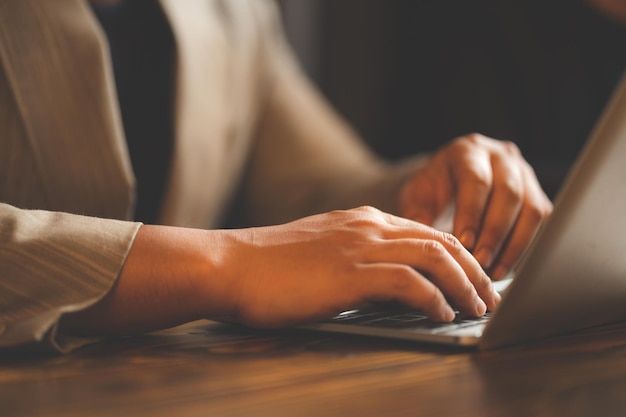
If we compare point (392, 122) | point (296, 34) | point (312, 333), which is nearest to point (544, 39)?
point (392, 122)

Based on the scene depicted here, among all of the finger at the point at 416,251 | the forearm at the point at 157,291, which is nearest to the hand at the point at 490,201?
the finger at the point at 416,251

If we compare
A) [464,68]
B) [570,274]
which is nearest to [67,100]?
[570,274]

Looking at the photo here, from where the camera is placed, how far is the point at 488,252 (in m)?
0.68

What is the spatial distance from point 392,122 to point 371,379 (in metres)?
1.93

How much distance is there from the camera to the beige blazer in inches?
19.4

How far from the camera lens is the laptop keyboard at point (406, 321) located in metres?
0.49

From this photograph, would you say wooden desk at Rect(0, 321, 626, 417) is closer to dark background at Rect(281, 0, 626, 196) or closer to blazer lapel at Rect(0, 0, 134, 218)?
blazer lapel at Rect(0, 0, 134, 218)

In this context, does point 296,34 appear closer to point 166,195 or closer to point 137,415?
point 166,195

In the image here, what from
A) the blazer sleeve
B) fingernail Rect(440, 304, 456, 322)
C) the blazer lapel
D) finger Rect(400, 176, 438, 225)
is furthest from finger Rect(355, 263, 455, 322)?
the blazer lapel

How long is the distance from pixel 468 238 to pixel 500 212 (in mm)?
42

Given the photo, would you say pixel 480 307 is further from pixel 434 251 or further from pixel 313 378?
pixel 313 378

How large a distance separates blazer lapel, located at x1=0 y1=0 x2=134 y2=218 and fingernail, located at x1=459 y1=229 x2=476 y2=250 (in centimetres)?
41

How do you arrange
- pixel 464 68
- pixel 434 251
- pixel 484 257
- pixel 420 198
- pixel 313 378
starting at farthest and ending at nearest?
pixel 464 68 < pixel 420 198 < pixel 484 257 < pixel 434 251 < pixel 313 378

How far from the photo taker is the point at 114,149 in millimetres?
880
